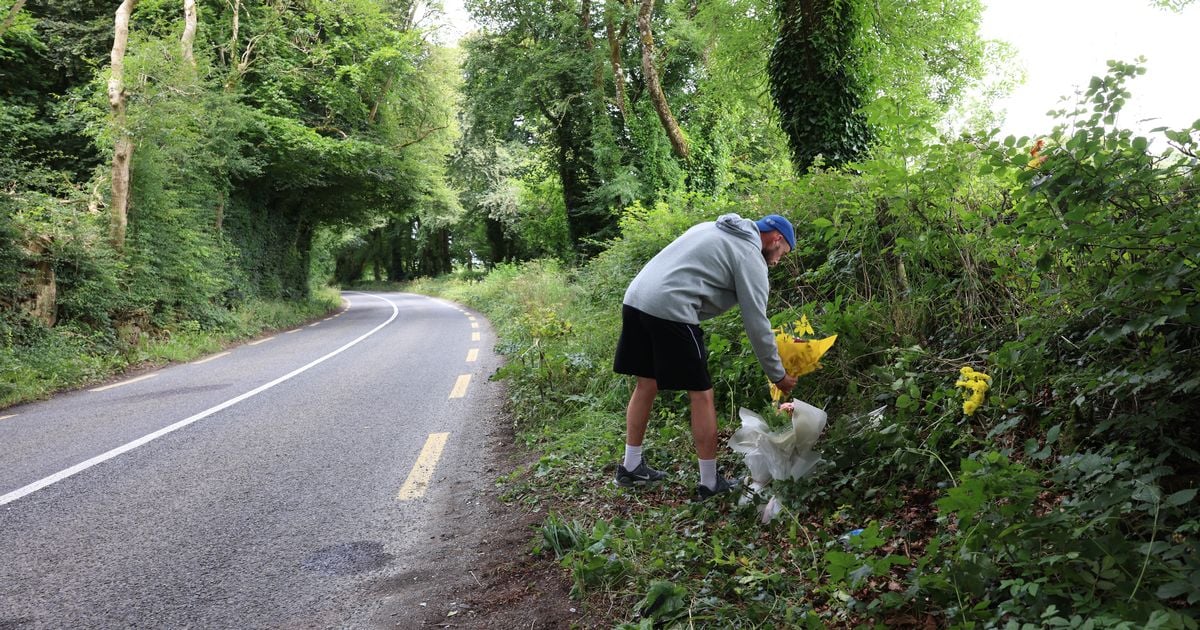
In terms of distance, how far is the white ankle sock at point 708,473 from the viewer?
3.73 meters

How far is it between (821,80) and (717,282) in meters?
6.50

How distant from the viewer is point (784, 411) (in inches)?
141

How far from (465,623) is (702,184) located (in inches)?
688

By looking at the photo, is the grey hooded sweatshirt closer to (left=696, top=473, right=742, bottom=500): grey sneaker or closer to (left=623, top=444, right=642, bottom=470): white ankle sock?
(left=696, top=473, right=742, bottom=500): grey sneaker

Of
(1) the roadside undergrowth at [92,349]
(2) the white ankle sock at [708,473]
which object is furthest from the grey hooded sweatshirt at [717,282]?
(1) the roadside undergrowth at [92,349]

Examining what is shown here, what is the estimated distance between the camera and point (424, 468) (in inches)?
208

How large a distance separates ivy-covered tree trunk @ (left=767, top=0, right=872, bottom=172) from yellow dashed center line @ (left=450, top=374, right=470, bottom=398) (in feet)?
18.2

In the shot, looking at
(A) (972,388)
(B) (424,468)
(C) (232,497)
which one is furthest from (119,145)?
(A) (972,388)

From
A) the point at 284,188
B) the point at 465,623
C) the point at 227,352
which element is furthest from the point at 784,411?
the point at 284,188

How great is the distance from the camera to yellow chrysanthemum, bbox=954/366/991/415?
9.90 feet

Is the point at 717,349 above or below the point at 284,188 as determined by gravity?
below

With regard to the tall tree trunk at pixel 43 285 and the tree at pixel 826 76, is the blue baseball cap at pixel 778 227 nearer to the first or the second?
the tree at pixel 826 76

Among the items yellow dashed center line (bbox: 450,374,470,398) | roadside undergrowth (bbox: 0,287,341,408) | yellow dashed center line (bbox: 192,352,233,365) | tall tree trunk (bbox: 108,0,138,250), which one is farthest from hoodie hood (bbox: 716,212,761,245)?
tall tree trunk (bbox: 108,0,138,250)

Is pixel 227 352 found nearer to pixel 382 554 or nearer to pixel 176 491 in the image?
pixel 176 491
